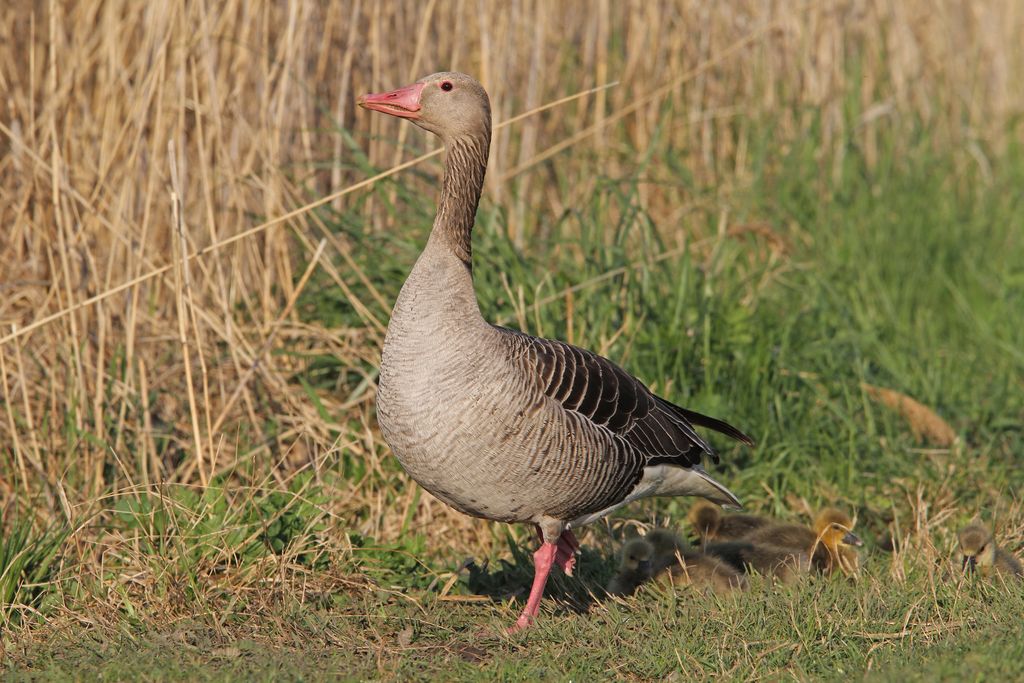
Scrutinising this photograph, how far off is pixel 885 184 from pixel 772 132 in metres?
0.99

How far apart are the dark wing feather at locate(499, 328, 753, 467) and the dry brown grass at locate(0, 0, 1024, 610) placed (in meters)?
1.11

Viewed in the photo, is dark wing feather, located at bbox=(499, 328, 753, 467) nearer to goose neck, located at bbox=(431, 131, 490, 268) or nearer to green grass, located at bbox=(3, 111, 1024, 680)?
goose neck, located at bbox=(431, 131, 490, 268)

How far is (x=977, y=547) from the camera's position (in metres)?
5.25

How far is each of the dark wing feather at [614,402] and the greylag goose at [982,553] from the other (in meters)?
1.04

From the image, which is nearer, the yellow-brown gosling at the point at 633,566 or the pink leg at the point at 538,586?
the pink leg at the point at 538,586

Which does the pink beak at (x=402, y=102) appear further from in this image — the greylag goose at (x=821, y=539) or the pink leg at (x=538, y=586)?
the greylag goose at (x=821, y=539)

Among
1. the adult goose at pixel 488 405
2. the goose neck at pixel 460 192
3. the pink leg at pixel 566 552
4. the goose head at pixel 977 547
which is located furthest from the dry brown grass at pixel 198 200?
the goose head at pixel 977 547

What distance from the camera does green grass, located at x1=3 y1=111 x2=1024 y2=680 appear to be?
4629 millimetres

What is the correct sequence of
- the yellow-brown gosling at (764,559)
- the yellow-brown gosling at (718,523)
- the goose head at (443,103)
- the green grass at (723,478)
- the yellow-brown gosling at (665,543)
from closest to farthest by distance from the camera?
the green grass at (723,478)
the goose head at (443,103)
the yellow-brown gosling at (764,559)
the yellow-brown gosling at (665,543)
the yellow-brown gosling at (718,523)

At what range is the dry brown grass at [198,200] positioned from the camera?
243 inches

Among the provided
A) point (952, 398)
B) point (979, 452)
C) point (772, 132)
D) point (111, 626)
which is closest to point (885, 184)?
point (772, 132)

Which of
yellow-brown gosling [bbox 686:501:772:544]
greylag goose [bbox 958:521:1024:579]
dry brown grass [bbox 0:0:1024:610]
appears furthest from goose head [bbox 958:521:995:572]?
dry brown grass [bbox 0:0:1024:610]

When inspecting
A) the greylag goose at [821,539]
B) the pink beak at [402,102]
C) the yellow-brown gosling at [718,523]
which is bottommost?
the yellow-brown gosling at [718,523]

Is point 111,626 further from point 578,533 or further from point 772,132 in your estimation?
point 772,132
